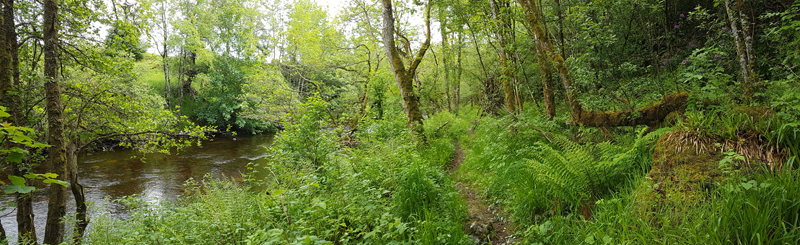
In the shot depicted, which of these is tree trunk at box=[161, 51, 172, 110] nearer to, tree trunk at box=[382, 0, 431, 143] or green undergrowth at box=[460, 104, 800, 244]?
tree trunk at box=[382, 0, 431, 143]

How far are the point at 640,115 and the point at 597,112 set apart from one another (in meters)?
0.68

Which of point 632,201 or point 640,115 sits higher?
point 640,115

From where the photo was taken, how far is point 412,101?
28.9ft

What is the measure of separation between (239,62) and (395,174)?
76.6ft

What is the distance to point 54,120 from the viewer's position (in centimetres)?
502

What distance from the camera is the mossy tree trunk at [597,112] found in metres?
4.58

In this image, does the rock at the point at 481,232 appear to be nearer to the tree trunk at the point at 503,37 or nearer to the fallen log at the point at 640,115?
the fallen log at the point at 640,115

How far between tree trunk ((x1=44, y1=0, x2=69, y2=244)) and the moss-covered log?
901 cm

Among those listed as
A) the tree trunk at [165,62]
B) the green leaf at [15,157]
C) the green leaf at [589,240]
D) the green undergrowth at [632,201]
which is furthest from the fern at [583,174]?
the tree trunk at [165,62]

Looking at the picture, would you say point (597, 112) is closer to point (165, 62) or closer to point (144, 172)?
point (144, 172)

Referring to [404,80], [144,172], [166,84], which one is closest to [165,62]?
[166,84]

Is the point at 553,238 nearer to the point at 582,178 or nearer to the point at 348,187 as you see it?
the point at 582,178

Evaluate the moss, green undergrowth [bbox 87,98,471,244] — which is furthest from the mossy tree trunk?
green undergrowth [bbox 87,98,471,244]

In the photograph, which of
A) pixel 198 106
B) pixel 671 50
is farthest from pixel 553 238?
pixel 198 106
